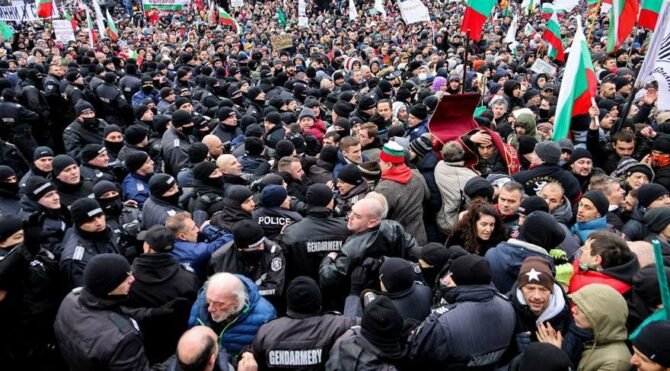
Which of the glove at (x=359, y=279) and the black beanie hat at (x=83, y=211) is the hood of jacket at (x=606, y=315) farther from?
the black beanie hat at (x=83, y=211)

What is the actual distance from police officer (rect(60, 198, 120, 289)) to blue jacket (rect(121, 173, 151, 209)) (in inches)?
61.1

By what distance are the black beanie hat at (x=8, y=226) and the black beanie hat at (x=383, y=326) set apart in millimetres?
2924

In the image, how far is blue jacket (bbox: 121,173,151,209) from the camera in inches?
241

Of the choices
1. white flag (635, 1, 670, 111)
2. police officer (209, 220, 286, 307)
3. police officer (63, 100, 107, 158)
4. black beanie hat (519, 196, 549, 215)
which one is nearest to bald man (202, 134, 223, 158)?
police officer (63, 100, 107, 158)

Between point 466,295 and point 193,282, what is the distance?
2104 mm

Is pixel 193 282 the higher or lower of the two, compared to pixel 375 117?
lower

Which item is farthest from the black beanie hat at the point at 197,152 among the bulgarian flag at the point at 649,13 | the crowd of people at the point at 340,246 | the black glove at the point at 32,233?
the bulgarian flag at the point at 649,13

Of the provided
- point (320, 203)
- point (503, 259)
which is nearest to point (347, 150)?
point (320, 203)

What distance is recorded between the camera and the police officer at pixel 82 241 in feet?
14.1

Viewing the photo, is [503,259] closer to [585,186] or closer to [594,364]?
[594,364]

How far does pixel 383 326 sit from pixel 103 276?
1.84m

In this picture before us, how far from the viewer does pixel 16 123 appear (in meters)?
8.99

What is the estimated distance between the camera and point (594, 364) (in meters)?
3.15

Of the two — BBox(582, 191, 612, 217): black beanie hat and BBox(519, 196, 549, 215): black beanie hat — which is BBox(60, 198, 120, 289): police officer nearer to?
BBox(519, 196, 549, 215): black beanie hat
